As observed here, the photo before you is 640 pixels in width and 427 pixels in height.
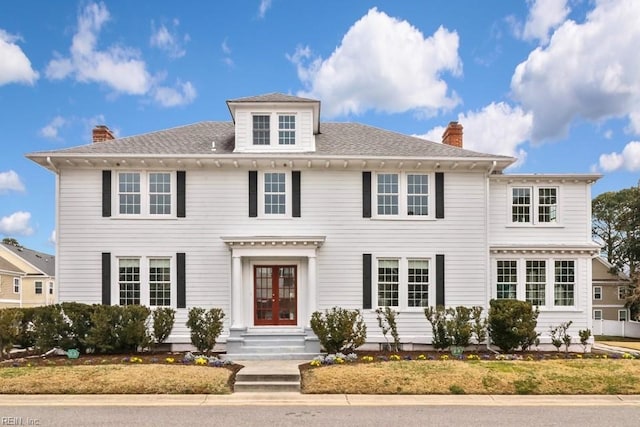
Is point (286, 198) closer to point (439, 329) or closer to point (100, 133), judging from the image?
point (439, 329)

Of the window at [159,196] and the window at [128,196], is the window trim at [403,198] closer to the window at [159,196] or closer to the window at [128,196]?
the window at [159,196]

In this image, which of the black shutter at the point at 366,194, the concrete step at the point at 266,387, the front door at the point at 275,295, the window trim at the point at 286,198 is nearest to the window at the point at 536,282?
the black shutter at the point at 366,194

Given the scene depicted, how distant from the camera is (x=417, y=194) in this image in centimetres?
1588

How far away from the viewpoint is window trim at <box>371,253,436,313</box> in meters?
15.6

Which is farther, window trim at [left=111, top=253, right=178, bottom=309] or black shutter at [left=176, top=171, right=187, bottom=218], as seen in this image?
black shutter at [left=176, top=171, right=187, bottom=218]

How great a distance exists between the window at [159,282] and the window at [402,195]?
274 inches

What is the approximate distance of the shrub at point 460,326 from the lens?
14.4 metres

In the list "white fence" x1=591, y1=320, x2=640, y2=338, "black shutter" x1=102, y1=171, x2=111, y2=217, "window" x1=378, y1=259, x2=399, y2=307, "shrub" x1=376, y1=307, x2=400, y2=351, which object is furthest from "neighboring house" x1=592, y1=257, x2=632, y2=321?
"black shutter" x1=102, y1=171, x2=111, y2=217

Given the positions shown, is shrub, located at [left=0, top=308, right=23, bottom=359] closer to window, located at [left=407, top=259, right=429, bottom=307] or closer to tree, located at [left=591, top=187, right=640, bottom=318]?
window, located at [left=407, top=259, right=429, bottom=307]

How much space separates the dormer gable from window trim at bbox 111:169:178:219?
2.30 metres

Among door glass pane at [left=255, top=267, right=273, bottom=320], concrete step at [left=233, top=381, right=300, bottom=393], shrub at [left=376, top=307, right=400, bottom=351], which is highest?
door glass pane at [left=255, top=267, right=273, bottom=320]

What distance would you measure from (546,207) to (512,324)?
4.46m

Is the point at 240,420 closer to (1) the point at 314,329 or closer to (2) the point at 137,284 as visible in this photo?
(1) the point at 314,329

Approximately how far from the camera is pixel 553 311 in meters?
16.1
